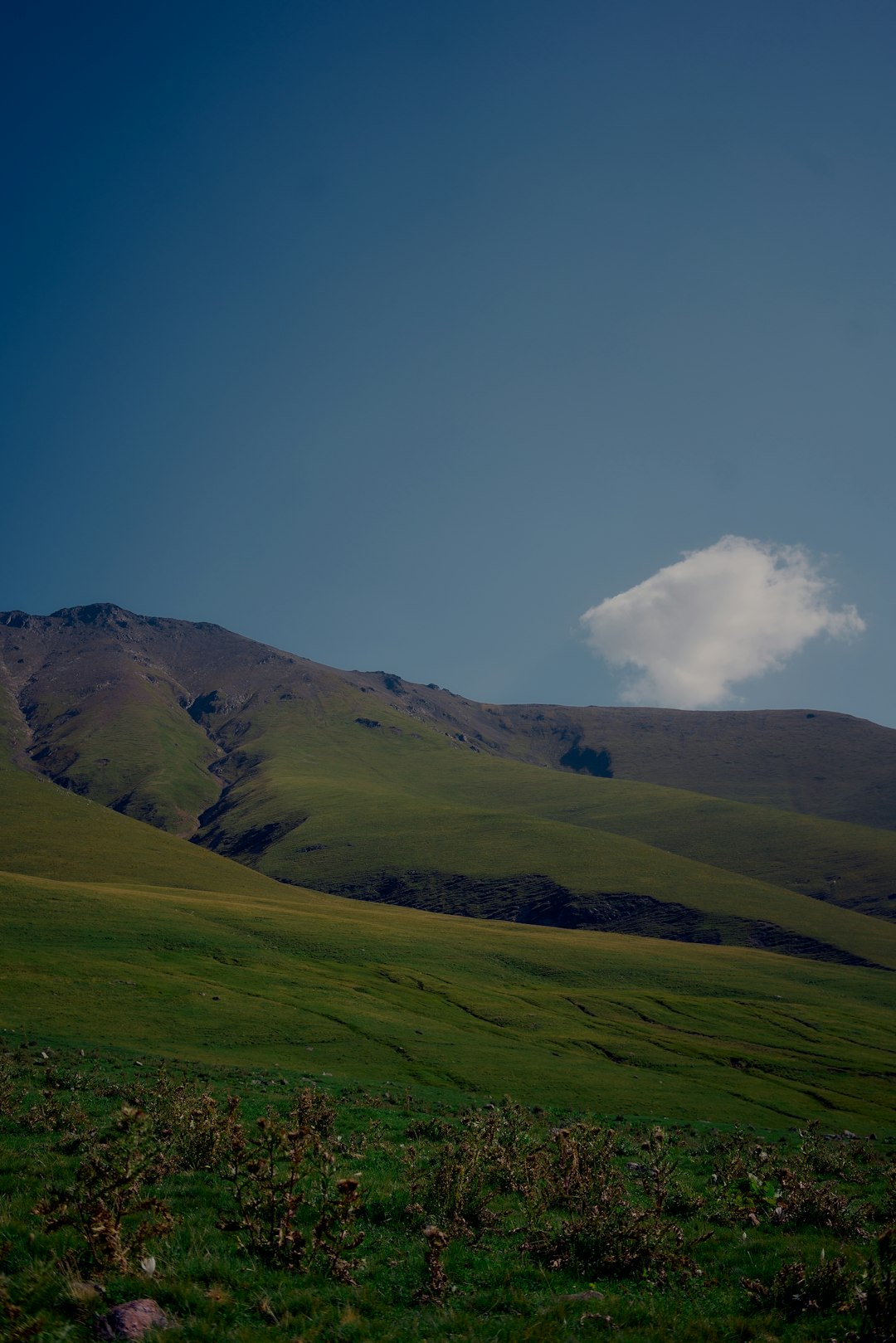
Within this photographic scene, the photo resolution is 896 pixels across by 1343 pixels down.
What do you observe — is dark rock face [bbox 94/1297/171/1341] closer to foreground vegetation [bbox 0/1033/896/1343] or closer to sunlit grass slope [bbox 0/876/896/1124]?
foreground vegetation [bbox 0/1033/896/1343]

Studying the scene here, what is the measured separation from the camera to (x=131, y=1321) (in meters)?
7.43

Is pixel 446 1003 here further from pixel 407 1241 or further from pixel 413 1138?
pixel 407 1241

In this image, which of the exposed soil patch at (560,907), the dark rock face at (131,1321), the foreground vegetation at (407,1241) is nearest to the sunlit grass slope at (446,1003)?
the exposed soil patch at (560,907)

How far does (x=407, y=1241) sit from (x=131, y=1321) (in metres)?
4.53

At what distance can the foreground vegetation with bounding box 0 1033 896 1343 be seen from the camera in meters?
8.10

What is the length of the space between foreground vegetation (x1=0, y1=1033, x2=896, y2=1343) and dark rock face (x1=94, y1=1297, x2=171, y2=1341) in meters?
0.13

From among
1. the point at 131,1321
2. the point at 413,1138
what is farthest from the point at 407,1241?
the point at 413,1138

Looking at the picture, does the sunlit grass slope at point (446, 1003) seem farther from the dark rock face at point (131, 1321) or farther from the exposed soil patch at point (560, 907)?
the dark rock face at point (131, 1321)

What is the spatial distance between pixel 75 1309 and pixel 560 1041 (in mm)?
61073

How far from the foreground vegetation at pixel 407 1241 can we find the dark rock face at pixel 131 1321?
13 cm

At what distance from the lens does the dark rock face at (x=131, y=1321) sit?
7.31 m

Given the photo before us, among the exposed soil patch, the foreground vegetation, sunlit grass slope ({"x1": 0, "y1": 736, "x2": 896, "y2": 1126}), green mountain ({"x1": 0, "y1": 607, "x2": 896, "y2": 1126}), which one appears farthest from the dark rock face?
the exposed soil patch

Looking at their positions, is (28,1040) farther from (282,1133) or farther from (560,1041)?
(560,1041)

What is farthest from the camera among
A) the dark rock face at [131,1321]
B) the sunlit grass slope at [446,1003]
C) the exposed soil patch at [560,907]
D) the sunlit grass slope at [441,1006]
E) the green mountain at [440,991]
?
the exposed soil patch at [560,907]
